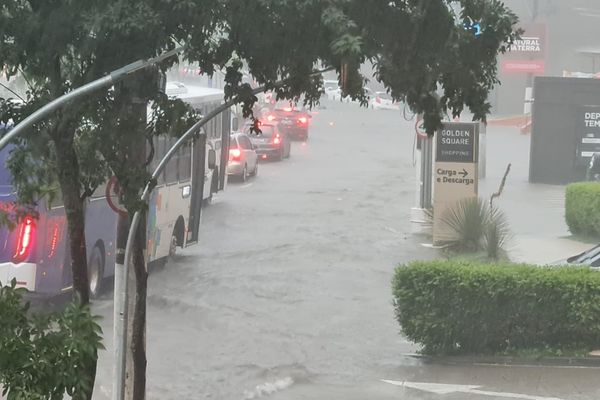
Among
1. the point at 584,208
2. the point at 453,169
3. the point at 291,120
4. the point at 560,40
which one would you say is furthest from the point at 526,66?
the point at 453,169

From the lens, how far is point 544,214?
28625 mm

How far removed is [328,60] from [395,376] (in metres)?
5.61

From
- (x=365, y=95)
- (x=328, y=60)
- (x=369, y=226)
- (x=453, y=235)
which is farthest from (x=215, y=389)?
(x=369, y=226)

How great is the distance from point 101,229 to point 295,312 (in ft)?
10.4

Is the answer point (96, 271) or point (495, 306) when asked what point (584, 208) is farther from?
point (495, 306)

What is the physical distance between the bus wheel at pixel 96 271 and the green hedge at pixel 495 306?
564 centimetres

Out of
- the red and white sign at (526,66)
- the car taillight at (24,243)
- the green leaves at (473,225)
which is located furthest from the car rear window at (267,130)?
the car taillight at (24,243)

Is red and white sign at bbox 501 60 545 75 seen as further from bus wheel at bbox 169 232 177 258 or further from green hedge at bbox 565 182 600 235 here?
bus wheel at bbox 169 232 177 258

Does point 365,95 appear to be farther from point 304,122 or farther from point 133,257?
point 304,122

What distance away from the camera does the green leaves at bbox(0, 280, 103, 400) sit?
5691mm

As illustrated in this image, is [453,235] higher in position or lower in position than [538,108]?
lower

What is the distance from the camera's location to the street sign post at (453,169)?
2300cm

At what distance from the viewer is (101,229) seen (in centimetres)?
1720

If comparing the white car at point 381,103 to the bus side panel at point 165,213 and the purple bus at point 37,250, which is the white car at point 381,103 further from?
the purple bus at point 37,250
